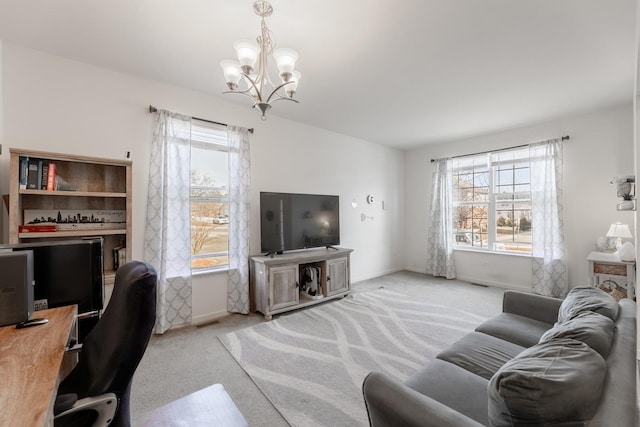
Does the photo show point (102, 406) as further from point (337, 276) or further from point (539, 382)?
point (337, 276)

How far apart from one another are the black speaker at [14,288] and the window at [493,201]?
5.71 meters

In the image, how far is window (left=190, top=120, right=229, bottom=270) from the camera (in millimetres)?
3193

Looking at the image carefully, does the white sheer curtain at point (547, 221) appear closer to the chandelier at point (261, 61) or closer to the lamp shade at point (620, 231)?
the lamp shade at point (620, 231)

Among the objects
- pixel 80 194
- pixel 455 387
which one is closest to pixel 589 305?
pixel 455 387

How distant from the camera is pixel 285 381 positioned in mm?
2041

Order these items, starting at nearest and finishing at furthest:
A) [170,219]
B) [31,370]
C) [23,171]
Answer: [31,370]
[23,171]
[170,219]

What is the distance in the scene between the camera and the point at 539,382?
83 cm

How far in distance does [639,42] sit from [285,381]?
302 centimetres

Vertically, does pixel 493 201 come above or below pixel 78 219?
above

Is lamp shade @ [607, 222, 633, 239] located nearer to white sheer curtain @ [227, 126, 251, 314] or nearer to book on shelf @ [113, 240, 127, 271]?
white sheer curtain @ [227, 126, 251, 314]

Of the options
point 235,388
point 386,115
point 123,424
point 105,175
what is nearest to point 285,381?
point 235,388

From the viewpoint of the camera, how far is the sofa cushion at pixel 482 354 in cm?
150

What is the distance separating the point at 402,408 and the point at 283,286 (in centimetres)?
248

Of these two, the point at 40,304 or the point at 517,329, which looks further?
the point at 517,329
